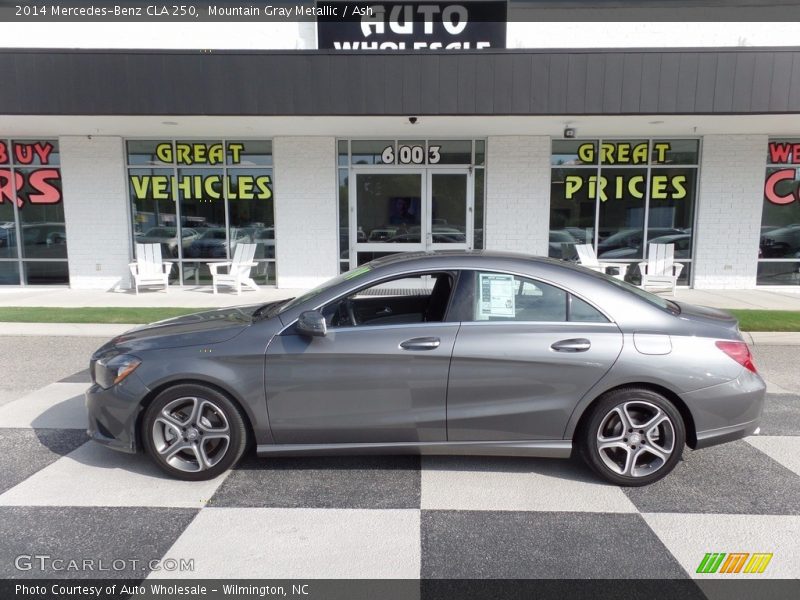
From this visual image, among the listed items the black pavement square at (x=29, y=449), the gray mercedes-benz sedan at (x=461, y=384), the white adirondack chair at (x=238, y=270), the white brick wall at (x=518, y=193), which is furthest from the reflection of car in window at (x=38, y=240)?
the gray mercedes-benz sedan at (x=461, y=384)

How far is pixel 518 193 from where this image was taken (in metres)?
12.2

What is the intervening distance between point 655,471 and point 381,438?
71.2 inches

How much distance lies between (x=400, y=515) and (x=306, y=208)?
32.0 ft

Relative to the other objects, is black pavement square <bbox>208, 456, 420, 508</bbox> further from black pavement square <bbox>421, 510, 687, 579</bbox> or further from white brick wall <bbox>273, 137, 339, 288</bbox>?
white brick wall <bbox>273, 137, 339, 288</bbox>

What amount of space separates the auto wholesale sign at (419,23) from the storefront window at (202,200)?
10.2 feet

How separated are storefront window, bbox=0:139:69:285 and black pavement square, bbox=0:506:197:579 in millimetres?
11221

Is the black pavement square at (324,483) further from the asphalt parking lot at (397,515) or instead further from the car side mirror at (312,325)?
the car side mirror at (312,325)

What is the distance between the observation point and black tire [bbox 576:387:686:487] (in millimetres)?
3582

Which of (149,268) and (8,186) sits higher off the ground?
(8,186)

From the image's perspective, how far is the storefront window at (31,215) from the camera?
1239 cm

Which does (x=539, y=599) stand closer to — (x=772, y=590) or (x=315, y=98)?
(x=772, y=590)

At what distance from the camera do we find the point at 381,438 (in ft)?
12.0

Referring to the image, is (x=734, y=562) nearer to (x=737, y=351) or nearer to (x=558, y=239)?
(x=737, y=351)
